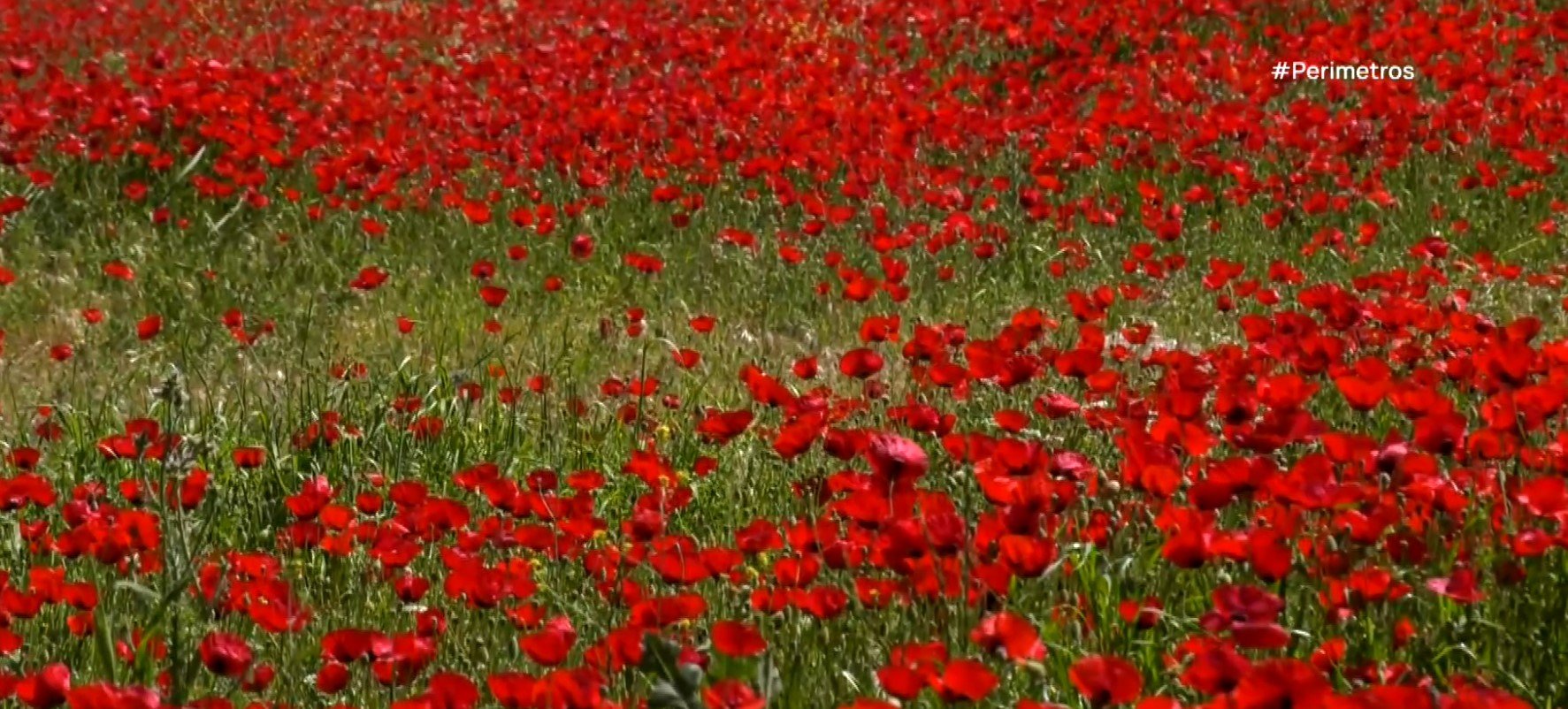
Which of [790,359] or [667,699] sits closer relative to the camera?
[667,699]

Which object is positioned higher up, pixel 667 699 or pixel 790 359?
pixel 667 699

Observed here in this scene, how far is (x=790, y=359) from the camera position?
5.38 metres

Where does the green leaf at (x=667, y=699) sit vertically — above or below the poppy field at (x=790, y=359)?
above

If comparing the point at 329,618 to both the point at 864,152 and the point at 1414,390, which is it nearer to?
the point at 1414,390

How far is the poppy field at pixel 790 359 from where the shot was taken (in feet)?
7.94

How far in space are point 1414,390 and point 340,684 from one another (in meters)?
1.44

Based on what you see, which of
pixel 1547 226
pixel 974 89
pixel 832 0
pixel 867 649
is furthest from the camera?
pixel 832 0

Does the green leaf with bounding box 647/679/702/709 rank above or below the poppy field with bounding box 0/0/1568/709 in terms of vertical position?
above

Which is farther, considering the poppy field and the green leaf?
the poppy field

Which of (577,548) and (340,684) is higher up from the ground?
(340,684)

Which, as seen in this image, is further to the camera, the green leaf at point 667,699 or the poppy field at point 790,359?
the poppy field at point 790,359

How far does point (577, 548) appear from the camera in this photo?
119 inches

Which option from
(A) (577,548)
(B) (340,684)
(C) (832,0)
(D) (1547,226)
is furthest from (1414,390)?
(C) (832,0)

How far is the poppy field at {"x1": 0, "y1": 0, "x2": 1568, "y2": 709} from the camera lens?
7.94 feet
